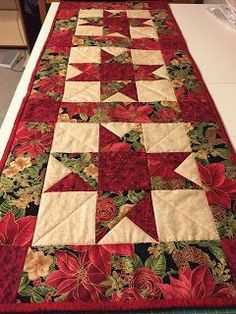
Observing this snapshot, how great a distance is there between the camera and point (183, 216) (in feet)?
2.83

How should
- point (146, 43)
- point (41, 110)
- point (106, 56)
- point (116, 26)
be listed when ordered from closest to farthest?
1. point (41, 110)
2. point (106, 56)
3. point (146, 43)
4. point (116, 26)

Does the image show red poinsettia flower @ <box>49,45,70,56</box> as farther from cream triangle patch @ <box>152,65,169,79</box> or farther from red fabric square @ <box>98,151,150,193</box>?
red fabric square @ <box>98,151,150,193</box>

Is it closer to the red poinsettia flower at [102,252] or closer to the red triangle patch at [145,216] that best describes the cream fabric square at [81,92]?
the red triangle patch at [145,216]

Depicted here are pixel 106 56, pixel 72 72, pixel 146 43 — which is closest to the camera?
pixel 72 72

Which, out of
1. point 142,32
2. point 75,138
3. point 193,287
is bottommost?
point 193,287

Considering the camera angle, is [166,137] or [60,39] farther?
[60,39]

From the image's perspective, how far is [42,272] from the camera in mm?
745

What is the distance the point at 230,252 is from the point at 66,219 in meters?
0.41

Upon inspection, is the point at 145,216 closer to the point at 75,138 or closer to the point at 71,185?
the point at 71,185

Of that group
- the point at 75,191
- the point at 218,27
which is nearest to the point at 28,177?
the point at 75,191

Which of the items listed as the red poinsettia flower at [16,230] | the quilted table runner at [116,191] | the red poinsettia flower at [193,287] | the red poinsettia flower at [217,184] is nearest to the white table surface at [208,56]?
the quilted table runner at [116,191]

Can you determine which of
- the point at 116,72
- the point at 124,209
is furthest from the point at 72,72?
the point at 124,209

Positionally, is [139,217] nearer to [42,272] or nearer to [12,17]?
[42,272]

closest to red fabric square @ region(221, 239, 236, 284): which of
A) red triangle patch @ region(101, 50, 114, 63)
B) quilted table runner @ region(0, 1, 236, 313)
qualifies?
quilted table runner @ region(0, 1, 236, 313)
